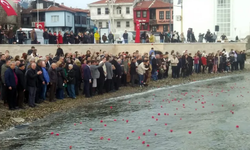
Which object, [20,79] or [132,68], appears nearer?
[20,79]

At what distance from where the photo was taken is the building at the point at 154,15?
86.4 metres

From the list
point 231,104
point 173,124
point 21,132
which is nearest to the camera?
point 21,132

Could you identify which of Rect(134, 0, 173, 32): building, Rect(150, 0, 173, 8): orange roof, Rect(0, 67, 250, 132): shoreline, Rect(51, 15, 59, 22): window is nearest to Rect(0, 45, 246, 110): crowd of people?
Rect(0, 67, 250, 132): shoreline

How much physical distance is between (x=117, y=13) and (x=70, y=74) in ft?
Result: 238

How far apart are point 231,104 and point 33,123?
8933mm

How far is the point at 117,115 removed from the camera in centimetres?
1564

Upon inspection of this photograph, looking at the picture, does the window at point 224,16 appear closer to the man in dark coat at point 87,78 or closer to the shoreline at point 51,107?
the shoreline at point 51,107

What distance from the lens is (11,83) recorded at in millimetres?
15805

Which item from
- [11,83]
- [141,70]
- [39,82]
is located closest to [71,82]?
[39,82]

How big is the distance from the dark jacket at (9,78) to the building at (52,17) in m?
69.4

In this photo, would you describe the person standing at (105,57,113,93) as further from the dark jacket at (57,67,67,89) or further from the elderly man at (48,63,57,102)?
the elderly man at (48,63,57,102)

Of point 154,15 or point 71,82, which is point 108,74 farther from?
point 154,15

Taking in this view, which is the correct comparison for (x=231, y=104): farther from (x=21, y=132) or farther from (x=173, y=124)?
(x=21, y=132)

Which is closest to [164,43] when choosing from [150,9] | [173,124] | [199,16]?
[199,16]
